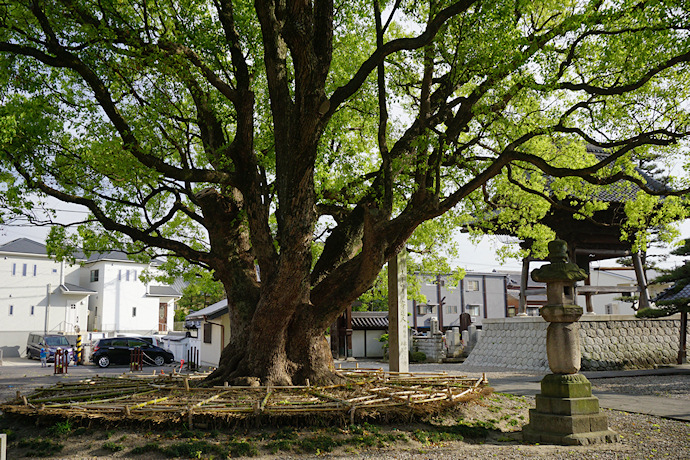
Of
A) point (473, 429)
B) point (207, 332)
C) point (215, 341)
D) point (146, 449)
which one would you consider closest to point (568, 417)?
point (473, 429)

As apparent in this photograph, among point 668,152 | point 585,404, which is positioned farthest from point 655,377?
point 585,404

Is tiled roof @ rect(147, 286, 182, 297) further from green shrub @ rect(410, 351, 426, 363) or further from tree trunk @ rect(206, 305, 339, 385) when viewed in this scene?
tree trunk @ rect(206, 305, 339, 385)

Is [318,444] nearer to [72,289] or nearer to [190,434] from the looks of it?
[190,434]

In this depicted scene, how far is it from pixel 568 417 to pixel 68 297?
3848 cm

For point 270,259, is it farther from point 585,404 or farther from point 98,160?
point 585,404

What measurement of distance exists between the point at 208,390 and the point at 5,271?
1320 inches

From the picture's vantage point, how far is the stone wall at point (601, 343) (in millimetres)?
19500

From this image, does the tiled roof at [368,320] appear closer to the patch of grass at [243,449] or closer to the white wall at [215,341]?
the white wall at [215,341]

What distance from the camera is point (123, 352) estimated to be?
27359 millimetres

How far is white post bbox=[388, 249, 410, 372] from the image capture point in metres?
12.6

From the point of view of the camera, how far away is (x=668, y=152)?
1216 centimetres

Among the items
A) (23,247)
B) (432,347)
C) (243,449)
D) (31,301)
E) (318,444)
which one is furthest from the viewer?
(23,247)

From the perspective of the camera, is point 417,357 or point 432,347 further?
point 432,347

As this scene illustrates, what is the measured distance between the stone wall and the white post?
8.95 metres
